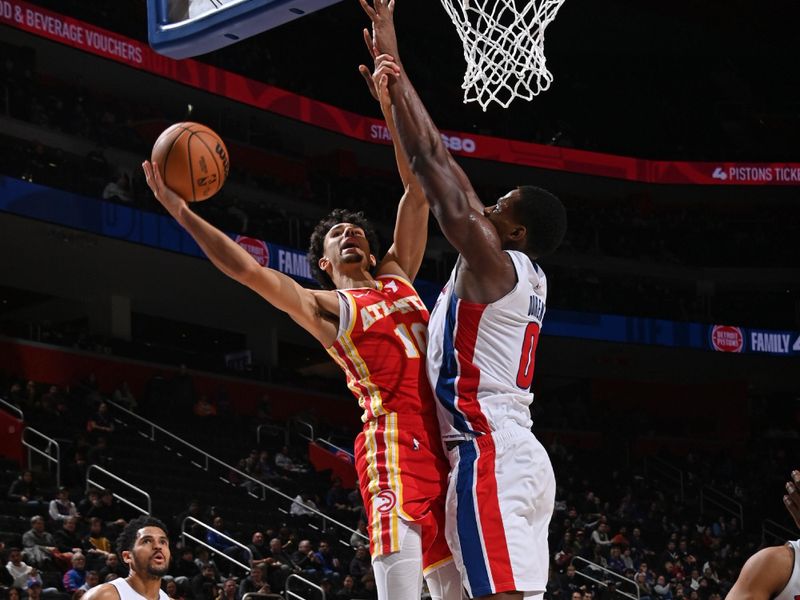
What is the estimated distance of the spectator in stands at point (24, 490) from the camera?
13.0m

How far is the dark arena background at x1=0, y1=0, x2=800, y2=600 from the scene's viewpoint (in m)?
16.5

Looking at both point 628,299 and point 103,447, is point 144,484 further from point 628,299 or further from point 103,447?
point 628,299

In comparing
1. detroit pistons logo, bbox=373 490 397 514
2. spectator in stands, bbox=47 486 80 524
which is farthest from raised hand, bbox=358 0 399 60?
spectator in stands, bbox=47 486 80 524

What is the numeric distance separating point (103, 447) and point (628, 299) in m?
13.5

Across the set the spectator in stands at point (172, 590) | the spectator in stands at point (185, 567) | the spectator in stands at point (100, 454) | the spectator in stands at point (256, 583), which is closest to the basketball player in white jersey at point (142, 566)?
the spectator in stands at point (172, 590)

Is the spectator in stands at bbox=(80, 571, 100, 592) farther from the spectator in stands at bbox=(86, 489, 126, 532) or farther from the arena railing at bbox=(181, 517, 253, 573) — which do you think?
the arena railing at bbox=(181, 517, 253, 573)

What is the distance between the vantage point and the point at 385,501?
175 inches

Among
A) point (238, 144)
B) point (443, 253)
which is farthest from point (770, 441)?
point (238, 144)

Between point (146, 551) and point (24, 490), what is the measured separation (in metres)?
7.74

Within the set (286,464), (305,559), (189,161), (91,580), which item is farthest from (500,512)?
(286,464)

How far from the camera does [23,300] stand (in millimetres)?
22797

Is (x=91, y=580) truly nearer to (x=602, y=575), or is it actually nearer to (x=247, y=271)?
(x=247, y=271)

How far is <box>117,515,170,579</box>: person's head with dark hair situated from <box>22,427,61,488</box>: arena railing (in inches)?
335

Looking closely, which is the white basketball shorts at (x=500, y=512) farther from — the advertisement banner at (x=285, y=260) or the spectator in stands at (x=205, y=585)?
the advertisement banner at (x=285, y=260)
